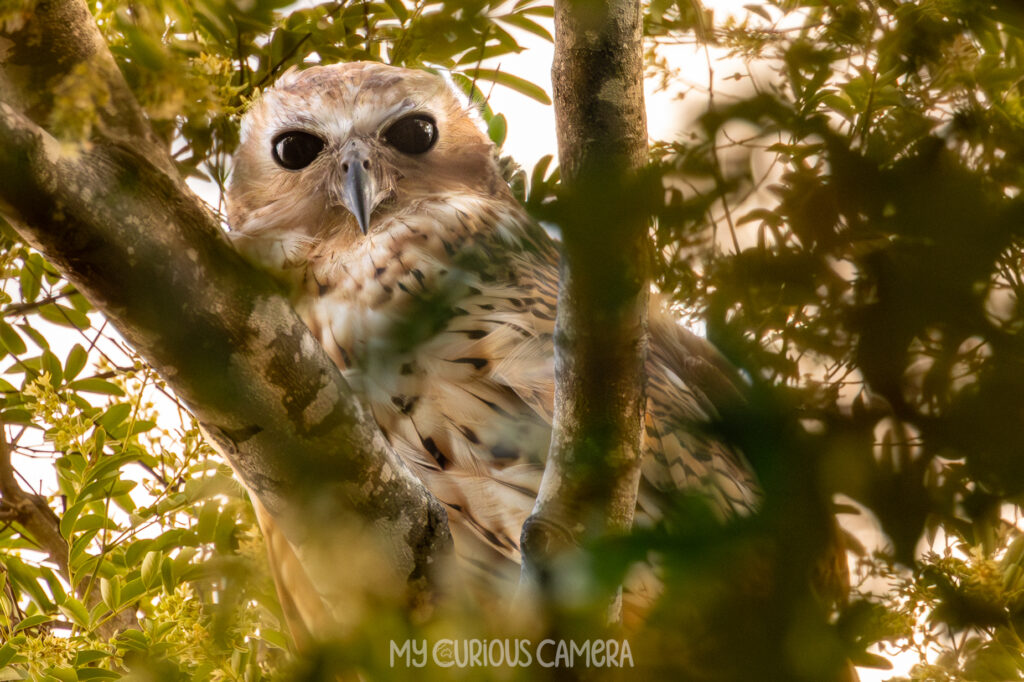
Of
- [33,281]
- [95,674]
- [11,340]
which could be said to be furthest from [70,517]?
[33,281]

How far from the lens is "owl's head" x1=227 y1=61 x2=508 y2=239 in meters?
2.31

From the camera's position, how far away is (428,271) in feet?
6.29

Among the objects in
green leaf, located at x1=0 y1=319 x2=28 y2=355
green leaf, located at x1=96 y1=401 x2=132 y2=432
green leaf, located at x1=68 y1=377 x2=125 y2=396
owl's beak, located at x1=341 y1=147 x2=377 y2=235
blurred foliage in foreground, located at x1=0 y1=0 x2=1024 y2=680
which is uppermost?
owl's beak, located at x1=341 y1=147 x2=377 y2=235

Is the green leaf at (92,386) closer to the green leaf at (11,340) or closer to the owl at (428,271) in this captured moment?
the green leaf at (11,340)

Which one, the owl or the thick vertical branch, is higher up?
the owl

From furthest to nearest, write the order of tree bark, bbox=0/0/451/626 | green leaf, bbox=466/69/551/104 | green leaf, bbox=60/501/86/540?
1. green leaf, bbox=466/69/551/104
2. green leaf, bbox=60/501/86/540
3. tree bark, bbox=0/0/451/626

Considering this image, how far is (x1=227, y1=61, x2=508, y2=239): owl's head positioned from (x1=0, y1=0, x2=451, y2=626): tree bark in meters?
1.19

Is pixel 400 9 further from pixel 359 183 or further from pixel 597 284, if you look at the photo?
pixel 597 284

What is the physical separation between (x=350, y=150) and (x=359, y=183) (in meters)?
0.13

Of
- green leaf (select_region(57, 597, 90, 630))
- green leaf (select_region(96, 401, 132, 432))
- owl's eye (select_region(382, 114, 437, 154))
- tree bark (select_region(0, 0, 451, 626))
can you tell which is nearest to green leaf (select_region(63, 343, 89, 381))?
green leaf (select_region(96, 401, 132, 432))

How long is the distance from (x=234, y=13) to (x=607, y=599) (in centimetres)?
→ 54

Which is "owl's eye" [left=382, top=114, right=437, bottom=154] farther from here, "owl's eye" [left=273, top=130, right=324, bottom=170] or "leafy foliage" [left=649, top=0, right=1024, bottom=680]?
"leafy foliage" [left=649, top=0, right=1024, bottom=680]

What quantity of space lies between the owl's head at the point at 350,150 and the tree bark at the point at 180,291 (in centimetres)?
119

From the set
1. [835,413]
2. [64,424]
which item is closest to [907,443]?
[835,413]
